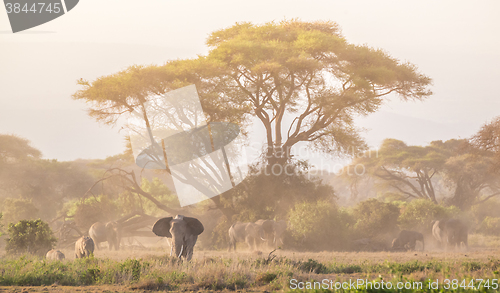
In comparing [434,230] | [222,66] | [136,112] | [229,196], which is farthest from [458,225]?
[136,112]

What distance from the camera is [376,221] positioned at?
24.0 metres

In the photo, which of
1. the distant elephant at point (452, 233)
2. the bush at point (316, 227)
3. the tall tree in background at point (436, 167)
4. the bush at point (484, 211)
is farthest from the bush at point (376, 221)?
the bush at point (484, 211)

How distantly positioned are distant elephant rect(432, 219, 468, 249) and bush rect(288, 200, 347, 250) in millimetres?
5199

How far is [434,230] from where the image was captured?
2267 cm

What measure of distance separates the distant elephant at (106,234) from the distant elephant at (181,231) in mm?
13827

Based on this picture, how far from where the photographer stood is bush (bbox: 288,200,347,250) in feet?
73.3

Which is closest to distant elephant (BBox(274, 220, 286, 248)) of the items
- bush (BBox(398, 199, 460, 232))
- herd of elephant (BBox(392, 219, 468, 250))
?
herd of elephant (BBox(392, 219, 468, 250))

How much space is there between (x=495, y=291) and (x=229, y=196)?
20002 millimetres

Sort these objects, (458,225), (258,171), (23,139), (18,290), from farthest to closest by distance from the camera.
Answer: (23,139), (258,171), (458,225), (18,290)

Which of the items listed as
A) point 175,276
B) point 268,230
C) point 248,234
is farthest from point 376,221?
point 175,276

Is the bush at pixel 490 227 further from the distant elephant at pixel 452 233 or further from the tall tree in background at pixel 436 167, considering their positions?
the distant elephant at pixel 452 233

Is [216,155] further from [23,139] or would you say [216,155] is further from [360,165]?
[23,139]

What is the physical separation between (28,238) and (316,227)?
14080 millimetres

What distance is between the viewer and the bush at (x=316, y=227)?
880 inches
